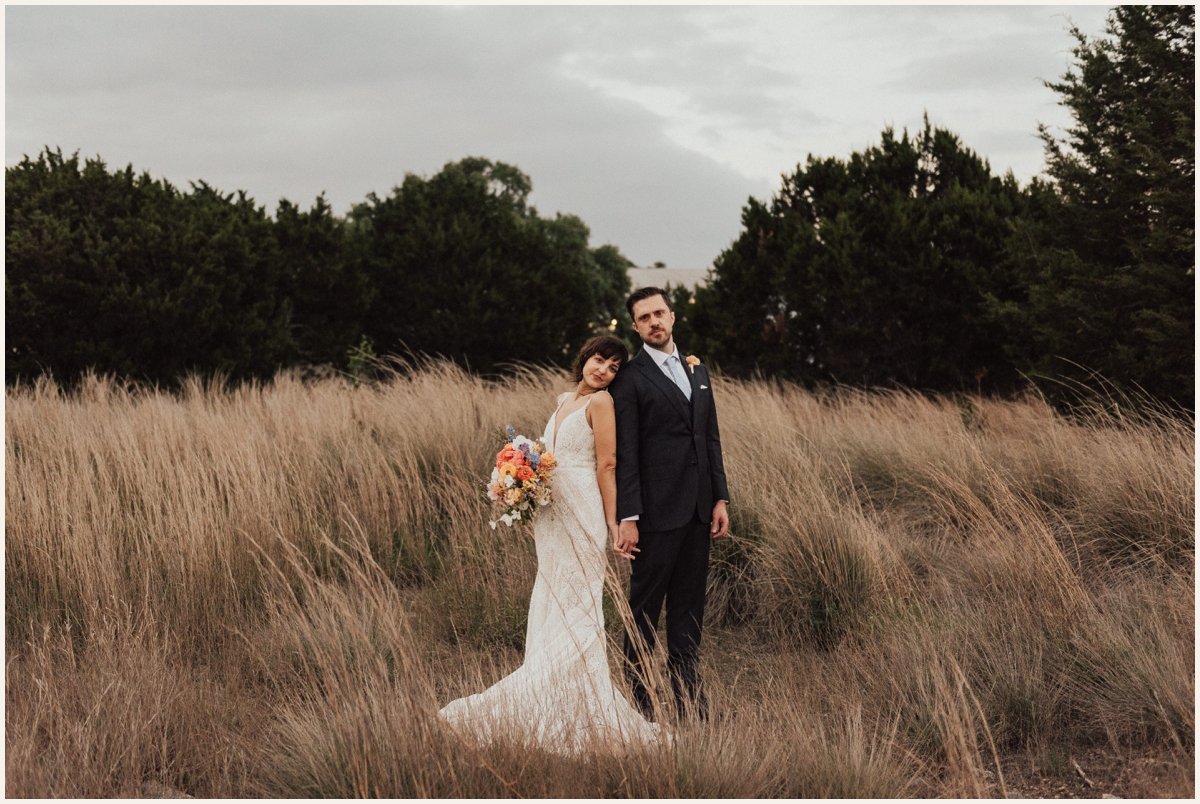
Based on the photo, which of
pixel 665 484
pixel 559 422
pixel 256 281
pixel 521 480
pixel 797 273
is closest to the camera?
pixel 521 480

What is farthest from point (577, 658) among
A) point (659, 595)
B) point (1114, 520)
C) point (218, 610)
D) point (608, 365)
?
point (1114, 520)

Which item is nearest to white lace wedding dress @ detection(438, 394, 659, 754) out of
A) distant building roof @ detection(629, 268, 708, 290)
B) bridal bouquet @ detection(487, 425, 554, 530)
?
bridal bouquet @ detection(487, 425, 554, 530)

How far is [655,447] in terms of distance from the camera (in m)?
4.20

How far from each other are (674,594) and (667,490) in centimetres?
52

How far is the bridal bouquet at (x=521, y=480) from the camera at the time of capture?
13.3ft

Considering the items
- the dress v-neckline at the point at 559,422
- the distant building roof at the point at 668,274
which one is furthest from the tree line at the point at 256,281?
the distant building roof at the point at 668,274

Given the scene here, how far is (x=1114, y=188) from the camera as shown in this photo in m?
9.12

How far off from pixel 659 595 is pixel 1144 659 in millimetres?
1989

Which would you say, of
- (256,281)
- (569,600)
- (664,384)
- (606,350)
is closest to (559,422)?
(606,350)

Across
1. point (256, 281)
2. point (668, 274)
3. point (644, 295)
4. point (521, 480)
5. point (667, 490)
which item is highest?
point (668, 274)

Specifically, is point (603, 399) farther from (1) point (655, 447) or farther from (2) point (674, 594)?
(2) point (674, 594)

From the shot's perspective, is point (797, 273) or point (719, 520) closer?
point (719, 520)

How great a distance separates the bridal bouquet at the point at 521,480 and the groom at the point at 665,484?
1.05 feet

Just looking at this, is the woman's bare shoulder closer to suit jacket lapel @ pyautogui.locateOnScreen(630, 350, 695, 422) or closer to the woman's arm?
the woman's arm
